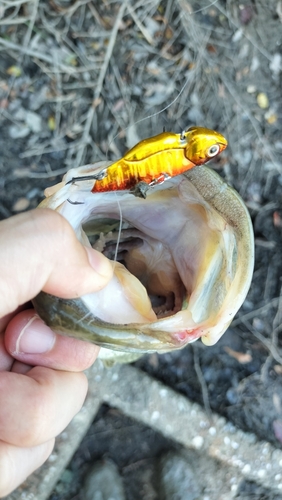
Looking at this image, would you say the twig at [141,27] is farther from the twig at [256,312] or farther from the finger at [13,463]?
the finger at [13,463]

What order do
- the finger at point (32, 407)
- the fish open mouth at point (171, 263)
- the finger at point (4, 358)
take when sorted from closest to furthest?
the fish open mouth at point (171, 263)
the finger at point (32, 407)
the finger at point (4, 358)

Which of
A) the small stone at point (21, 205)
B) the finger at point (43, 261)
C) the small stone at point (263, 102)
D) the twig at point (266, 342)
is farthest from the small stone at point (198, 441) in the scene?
the small stone at point (263, 102)

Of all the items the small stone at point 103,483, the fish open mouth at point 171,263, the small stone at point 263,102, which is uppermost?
the fish open mouth at point 171,263

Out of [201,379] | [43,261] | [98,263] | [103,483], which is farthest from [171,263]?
[103,483]

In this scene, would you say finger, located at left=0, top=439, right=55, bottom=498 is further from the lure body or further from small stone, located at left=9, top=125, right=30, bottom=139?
small stone, located at left=9, top=125, right=30, bottom=139

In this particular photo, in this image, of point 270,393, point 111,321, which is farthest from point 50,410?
point 270,393

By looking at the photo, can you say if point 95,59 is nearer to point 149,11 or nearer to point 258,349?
point 149,11
